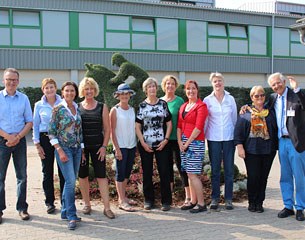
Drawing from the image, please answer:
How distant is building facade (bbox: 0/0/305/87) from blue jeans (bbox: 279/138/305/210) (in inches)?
682

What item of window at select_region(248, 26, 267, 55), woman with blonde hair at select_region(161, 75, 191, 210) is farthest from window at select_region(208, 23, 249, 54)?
woman with blonde hair at select_region(161, 75, 191, 210)

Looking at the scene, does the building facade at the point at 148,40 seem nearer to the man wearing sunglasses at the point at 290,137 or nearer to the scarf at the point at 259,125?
the scarf at the point at 259,125

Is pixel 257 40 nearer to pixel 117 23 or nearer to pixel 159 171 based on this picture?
pixel 117 23

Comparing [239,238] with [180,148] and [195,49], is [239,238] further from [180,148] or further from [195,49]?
[195,49]

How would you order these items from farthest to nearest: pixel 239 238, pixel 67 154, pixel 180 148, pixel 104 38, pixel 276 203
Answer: pixel 104 38
pixel 276 203
pixel 180 148
pixel 67 154
pixel 239 238

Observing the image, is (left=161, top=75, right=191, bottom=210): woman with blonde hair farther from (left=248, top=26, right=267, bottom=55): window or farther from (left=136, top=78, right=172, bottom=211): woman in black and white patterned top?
(left=248, top=26, right=267, bottom=55): window

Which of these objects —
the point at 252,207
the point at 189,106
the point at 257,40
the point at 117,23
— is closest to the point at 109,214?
the point at 189,106

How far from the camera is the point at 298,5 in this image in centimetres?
3409

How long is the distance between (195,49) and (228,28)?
3.10 metres

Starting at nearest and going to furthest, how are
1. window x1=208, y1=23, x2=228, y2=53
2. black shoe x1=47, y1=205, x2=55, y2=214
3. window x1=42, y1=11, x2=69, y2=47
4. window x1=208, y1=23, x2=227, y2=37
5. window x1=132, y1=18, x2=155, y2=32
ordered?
black shoe x1=47, y1=205, x2=55, y2=214 → window x1=42, y1=11, x2=69, y2=47 → window x1=132, y1=18, x2=155, y2=32 → window x1=208, y1=23, x2=228, y2=53 → window x1=208, y1=23, x2=227, y2=37

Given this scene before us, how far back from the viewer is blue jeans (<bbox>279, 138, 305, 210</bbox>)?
518cm

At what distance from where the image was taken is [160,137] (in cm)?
553

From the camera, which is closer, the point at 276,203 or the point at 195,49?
the point at 276,203

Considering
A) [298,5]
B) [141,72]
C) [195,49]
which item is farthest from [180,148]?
[298,5]
